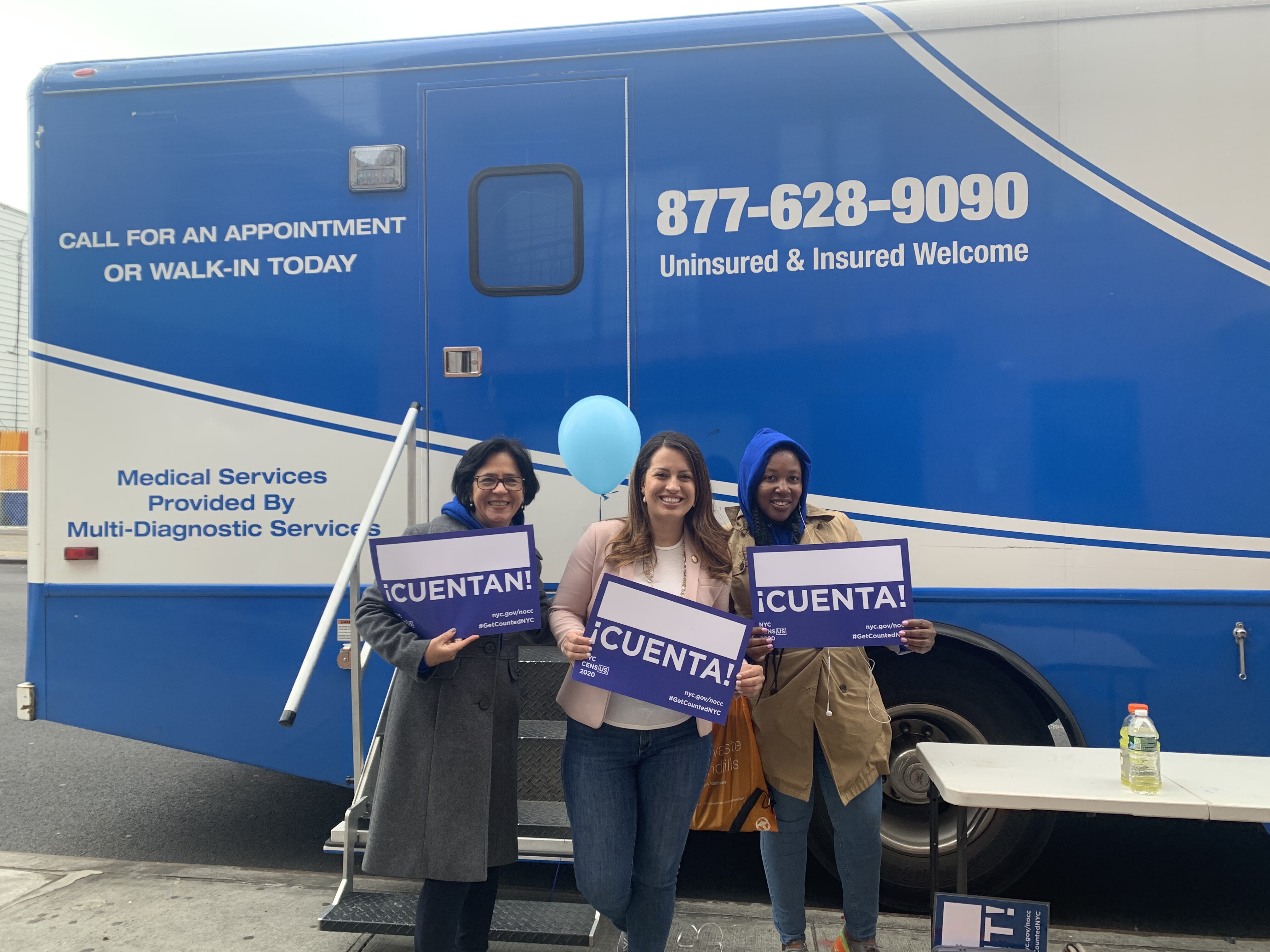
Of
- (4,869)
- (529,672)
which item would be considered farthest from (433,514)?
(4,869)

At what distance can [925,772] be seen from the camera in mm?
3432

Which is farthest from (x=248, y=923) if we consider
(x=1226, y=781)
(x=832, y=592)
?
(x=1226, y=781)

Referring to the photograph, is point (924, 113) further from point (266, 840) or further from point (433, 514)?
point (266, 840)

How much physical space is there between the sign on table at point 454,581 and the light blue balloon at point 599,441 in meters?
0.74

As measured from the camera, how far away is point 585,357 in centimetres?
361

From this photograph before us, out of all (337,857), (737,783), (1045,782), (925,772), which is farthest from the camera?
(337,857)

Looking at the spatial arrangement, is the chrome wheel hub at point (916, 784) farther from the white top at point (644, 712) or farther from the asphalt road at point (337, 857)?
the white top at point (644, 712)

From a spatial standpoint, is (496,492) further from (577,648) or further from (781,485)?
(781,485)

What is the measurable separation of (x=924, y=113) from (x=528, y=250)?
166 cm

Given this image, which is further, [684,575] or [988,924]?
[684,575]

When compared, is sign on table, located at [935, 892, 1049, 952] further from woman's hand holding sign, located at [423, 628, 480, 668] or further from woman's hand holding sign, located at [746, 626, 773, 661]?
woman's hand holding sign, located at [423, 628, 480, 668]

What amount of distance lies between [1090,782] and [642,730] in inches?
49.8

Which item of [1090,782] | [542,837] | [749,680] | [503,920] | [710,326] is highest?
[710,326]

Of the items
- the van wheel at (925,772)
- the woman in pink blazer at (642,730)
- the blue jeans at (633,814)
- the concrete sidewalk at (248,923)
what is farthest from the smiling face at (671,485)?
the concrete sidewalk at (248,923)
